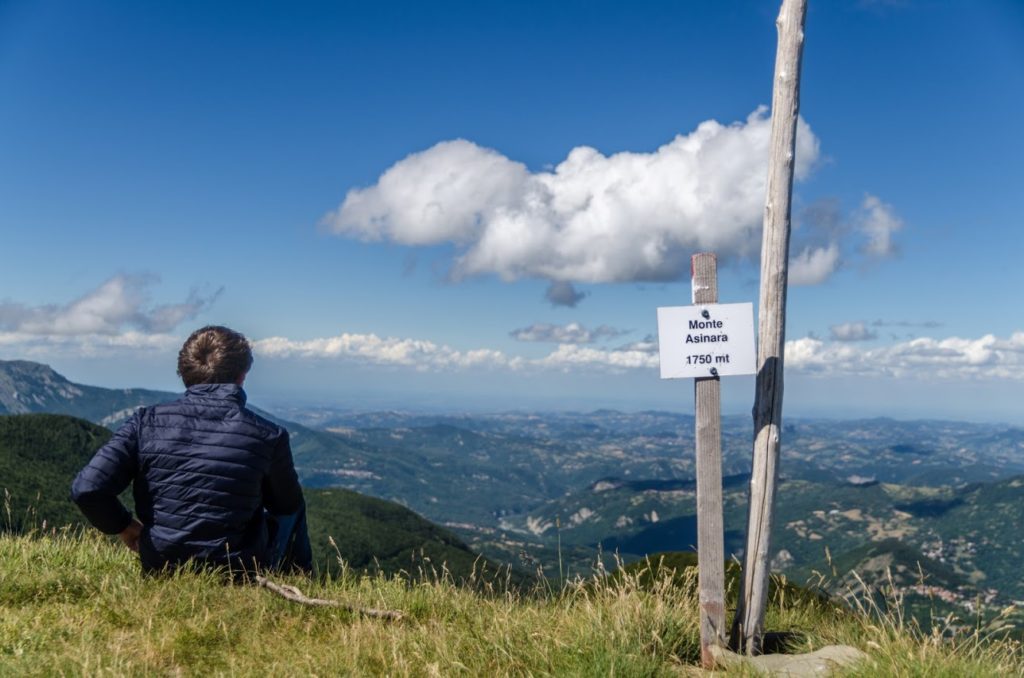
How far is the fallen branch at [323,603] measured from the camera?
18.6 feet

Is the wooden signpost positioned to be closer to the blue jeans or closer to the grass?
the grass

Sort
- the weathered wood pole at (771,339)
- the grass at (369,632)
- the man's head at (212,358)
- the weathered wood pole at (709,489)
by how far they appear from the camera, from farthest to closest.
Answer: the man's head at (212,358) → the weathered wood pole at (771,339) → the weathered wood pole at (709,489) → the grass at (369,632)

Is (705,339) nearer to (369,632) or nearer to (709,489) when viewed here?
(709,489)

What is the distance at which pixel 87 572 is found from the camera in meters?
6.37

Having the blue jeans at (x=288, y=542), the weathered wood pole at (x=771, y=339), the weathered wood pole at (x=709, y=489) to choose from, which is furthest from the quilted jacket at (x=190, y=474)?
the weathered wood pole at (x=771, y=339)

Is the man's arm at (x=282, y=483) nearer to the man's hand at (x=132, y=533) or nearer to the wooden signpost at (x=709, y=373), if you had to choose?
the man's hand at (x=132, y=533)

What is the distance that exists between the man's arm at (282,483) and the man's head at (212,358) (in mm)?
737

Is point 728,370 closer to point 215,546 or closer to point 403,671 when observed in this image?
point 403,671

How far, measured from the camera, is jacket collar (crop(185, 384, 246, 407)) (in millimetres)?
6023

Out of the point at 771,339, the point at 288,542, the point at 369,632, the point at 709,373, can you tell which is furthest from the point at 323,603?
the point at 771,339

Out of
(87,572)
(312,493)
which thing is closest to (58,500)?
(312,493)

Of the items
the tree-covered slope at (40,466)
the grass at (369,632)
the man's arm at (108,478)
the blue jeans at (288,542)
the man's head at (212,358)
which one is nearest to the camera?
the grass at (369,632)

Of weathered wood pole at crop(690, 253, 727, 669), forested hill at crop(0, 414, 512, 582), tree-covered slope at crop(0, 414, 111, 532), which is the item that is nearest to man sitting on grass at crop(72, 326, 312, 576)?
weathered wood pole at crop(690, 253, 727, 669)

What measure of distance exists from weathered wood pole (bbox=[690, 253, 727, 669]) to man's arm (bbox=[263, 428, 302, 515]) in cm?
343
